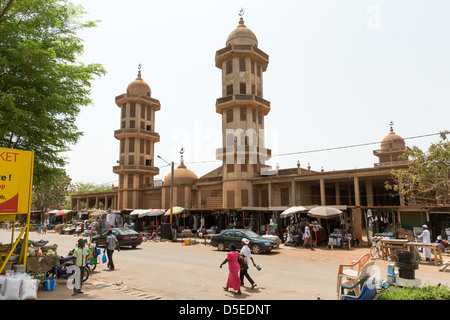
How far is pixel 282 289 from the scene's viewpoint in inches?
360

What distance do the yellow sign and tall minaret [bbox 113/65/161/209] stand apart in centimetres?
3654

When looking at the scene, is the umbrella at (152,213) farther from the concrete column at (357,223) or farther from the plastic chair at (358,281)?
the plastic chair at (358,281)

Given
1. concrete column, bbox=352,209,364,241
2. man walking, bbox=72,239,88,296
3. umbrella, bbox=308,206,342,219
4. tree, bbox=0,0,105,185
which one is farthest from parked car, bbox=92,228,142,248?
concrete column, bbox=352,209,364,241

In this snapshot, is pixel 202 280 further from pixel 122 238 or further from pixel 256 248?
pixel 122 238

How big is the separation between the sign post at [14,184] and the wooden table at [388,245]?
1489 cm

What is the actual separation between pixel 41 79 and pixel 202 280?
370 inches

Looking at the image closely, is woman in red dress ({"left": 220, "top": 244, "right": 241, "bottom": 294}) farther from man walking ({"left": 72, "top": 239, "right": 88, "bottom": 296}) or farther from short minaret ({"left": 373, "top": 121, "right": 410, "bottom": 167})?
short minaret ({"left": 373, "top": 121, "right": 410, "bottom": 167})

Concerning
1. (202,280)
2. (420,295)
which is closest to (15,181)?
(202,280)

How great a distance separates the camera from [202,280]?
1045cm

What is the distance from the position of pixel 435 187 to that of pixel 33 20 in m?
21.6

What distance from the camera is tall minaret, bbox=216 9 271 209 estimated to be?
106ft

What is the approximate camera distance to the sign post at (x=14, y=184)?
8047 mm
